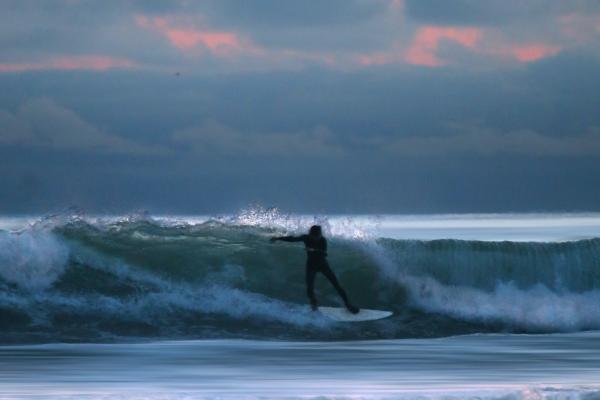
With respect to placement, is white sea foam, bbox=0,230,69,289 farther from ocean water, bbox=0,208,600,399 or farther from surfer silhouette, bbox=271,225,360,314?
surfer silhouette, bbox=271,225,360,314

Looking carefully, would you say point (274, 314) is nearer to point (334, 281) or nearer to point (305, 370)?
point (334, 281)

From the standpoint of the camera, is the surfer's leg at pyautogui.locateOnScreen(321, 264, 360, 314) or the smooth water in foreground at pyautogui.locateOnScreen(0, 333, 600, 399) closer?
the smooth water in foreground at pyautogui.locateOnScreen(0, 333, 600, 399)

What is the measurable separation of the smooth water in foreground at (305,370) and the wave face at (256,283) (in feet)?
6.40

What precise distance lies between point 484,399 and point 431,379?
1.79 meters

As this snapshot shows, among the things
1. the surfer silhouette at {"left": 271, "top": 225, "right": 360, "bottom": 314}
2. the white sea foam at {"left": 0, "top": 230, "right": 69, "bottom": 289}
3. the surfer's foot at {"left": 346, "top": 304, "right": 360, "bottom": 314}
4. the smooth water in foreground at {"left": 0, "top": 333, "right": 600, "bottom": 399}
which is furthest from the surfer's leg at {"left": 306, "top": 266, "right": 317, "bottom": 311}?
the white sea foam at {"left": 0, "top": 230, "right": 69, "bottom": 289}

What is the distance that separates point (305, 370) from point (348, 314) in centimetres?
621

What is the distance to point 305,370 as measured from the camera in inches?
592

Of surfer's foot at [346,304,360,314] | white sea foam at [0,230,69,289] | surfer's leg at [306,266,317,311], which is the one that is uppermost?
white sea foam at [0,230,69,289]

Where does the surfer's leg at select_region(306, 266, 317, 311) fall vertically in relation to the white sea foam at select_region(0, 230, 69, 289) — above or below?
below

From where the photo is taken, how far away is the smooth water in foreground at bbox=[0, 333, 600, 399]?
13055mm

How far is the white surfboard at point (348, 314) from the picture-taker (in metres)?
21.0

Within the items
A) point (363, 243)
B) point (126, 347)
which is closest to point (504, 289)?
point (363, 243)

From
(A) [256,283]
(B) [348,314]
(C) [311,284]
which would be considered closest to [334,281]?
(C) [311,284]

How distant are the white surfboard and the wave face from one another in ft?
0.74
